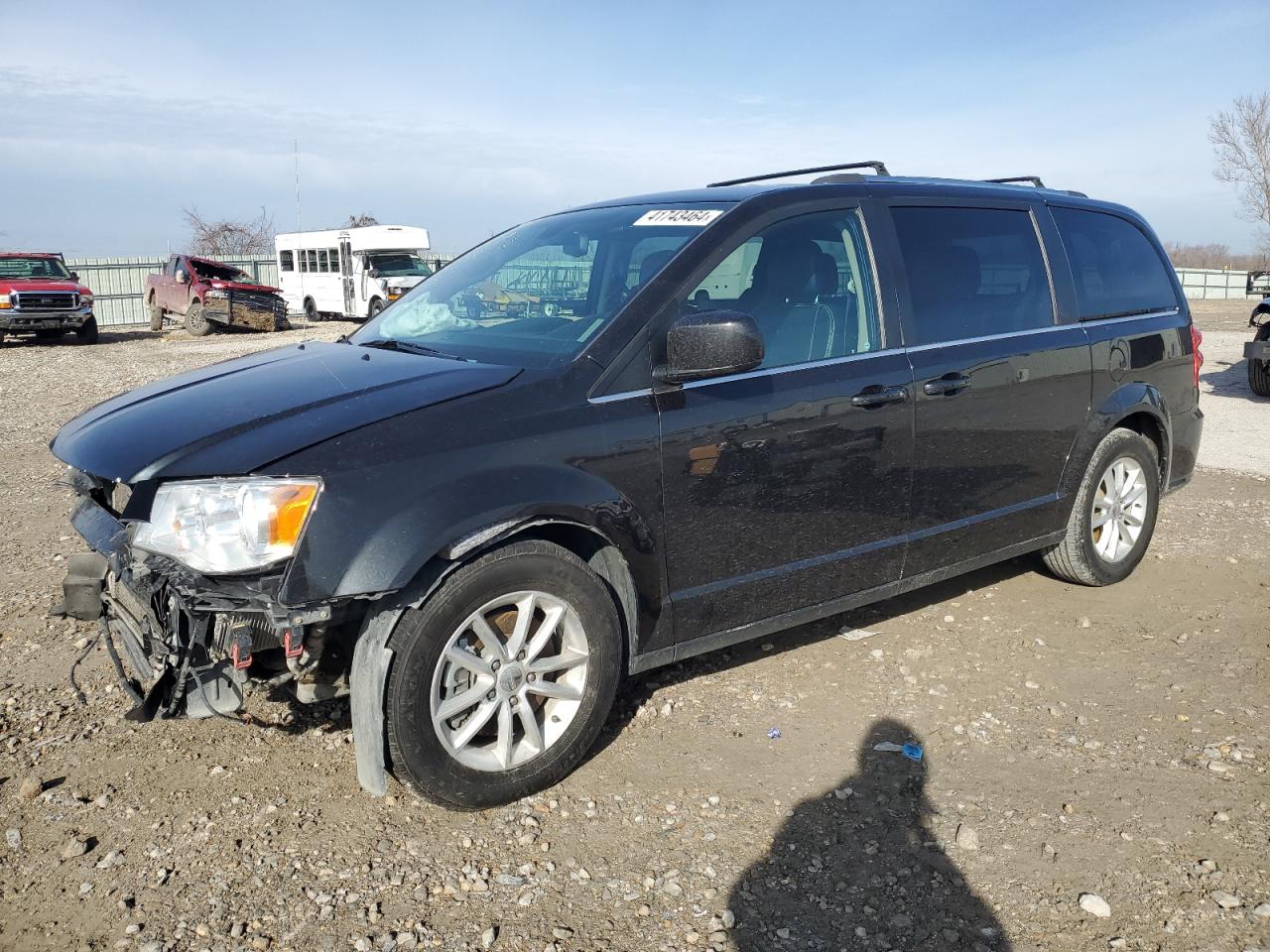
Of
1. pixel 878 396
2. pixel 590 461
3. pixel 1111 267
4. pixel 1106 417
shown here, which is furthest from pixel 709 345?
pixel 1111 267

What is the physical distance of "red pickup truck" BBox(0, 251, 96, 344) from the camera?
2075 cm

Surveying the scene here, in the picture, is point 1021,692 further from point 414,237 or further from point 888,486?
point 414,237

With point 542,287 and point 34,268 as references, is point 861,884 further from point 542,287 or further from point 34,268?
point 34,268

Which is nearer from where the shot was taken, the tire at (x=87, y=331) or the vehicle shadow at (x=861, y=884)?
the vehicle shadow at (x=861, y=884)

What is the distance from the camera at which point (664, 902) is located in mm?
2830

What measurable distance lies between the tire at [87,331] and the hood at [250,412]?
820 inches

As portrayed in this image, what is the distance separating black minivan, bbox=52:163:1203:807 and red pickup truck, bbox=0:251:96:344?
65.4ft

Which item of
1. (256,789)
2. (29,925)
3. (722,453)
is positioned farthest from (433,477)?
(29,925)

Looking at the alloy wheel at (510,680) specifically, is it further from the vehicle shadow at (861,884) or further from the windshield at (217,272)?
the windshield at (217,272)

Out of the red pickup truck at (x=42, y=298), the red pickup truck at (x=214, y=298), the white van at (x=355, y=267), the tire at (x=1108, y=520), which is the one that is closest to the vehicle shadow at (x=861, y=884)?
the tire at (x=1108, y=520)

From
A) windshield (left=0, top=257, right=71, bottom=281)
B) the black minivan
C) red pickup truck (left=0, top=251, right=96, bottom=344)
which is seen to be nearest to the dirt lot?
the black minivan

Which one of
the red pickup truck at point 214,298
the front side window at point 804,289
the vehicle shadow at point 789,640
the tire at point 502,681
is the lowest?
the vehicle shadow at point 789,640

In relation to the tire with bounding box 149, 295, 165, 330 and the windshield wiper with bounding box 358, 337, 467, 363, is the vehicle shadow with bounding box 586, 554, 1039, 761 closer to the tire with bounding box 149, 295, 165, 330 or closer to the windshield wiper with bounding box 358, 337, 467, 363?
the windshield wiper with bounding box 358, 337, 467, 363

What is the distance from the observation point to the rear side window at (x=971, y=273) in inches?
166
